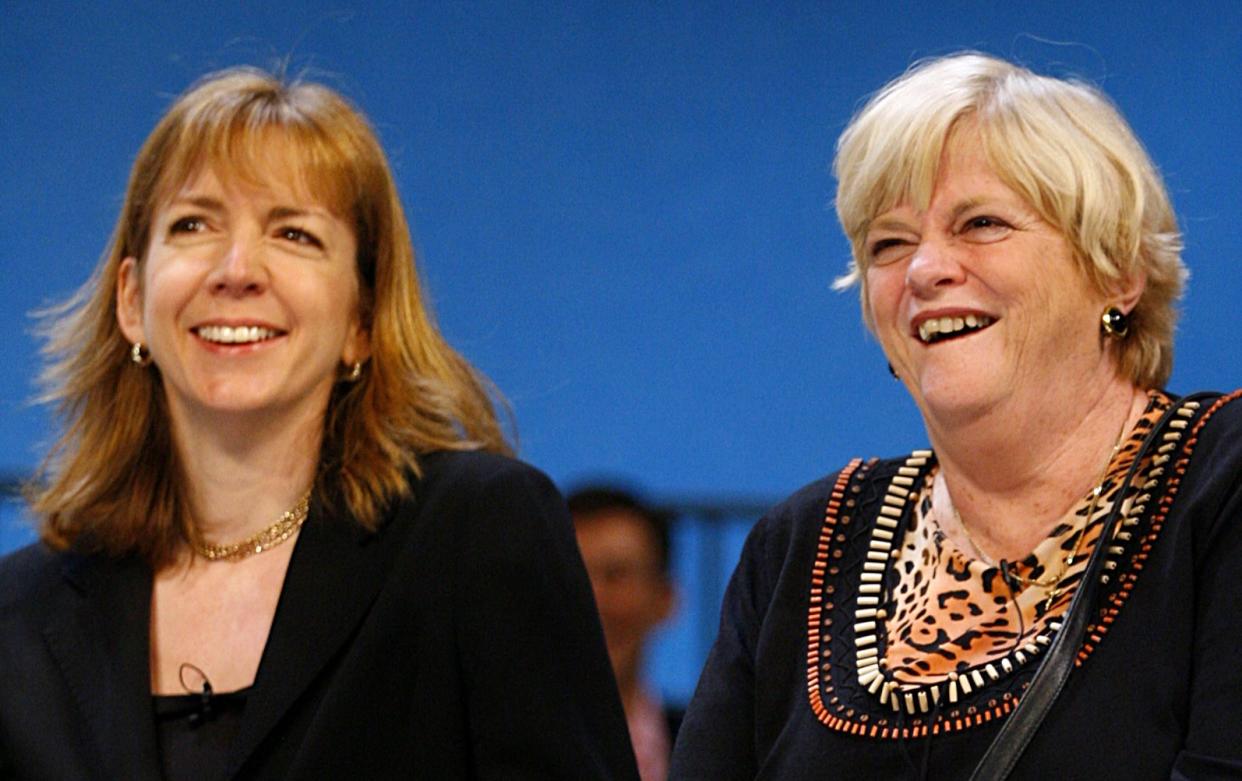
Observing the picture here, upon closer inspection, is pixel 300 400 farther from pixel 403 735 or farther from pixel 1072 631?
pixel 1072 631

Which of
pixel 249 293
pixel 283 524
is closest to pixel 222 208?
pixel 249 293

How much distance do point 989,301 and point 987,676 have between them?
1.47 feet

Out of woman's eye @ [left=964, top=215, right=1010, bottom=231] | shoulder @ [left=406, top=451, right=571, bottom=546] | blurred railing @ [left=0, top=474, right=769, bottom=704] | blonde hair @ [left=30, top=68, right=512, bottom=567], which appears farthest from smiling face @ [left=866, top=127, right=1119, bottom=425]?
blurred railing @ [left=0, top=474, right=769, bottom=704]

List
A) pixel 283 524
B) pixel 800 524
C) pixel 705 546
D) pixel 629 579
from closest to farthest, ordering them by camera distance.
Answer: pixel 800 524
pixel 283 524
pixel 629 579
pixel 705 546

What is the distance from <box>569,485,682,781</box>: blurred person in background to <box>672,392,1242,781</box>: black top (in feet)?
4.15

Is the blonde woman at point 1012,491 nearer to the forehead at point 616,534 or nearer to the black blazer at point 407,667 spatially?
the black blazer at point 407,667

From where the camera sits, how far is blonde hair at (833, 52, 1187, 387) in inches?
89.5

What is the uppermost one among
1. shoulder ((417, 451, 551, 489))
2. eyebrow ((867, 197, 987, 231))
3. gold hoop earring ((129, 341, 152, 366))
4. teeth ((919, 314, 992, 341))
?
gold hoop earring ((129, 341, 152, 366))

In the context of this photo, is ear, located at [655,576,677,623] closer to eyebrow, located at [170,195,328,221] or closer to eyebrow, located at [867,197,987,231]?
eyebrow, located at [170,195,328,221]

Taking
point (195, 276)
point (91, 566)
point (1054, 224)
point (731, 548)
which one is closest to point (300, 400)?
point (195, 276)

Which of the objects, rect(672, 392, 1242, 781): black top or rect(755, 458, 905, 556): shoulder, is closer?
rect(672, 392, 1242, 781): black top

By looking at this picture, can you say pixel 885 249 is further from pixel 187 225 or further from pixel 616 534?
pixel 616 534

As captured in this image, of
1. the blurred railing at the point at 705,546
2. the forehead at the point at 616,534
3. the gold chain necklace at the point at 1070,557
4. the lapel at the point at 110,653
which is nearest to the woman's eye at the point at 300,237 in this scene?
the lapel at the point at 110,653

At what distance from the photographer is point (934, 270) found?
91.1 inches
